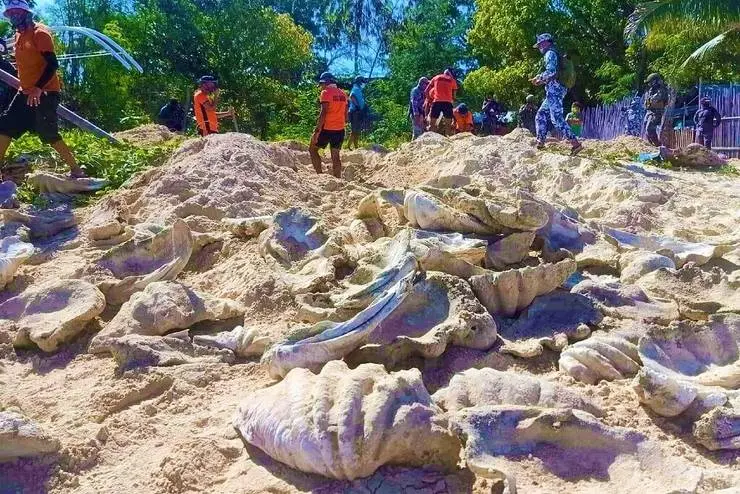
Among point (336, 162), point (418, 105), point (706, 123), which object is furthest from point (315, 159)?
point (706, 123)

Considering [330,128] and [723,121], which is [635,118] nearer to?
[723,121]

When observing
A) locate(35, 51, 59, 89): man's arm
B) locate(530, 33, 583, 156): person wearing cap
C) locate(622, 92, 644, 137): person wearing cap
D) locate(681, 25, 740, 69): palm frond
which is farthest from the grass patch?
locate(622, 92, 644, 137): person wearing cap

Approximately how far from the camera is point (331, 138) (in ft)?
21.4

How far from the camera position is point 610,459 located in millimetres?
1997

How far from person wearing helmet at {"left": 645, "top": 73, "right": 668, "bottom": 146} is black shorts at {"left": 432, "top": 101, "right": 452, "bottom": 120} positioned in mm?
3522

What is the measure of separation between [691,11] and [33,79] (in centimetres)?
1028

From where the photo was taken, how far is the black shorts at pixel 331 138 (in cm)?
652

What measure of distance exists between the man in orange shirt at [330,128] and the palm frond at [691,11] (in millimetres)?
7555

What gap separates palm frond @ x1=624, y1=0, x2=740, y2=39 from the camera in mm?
11445

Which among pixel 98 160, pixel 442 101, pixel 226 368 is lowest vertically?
pixel 226 368

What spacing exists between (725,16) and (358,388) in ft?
38.5

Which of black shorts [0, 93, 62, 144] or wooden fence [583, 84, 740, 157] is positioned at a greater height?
black shorts [0, 93, 62, 144]

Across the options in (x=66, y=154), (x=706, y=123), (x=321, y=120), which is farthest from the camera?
(x=706, y=123)

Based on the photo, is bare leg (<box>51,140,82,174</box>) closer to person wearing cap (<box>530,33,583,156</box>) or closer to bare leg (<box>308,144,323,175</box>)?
bare leg (<box>308,144,323,175</box>)
